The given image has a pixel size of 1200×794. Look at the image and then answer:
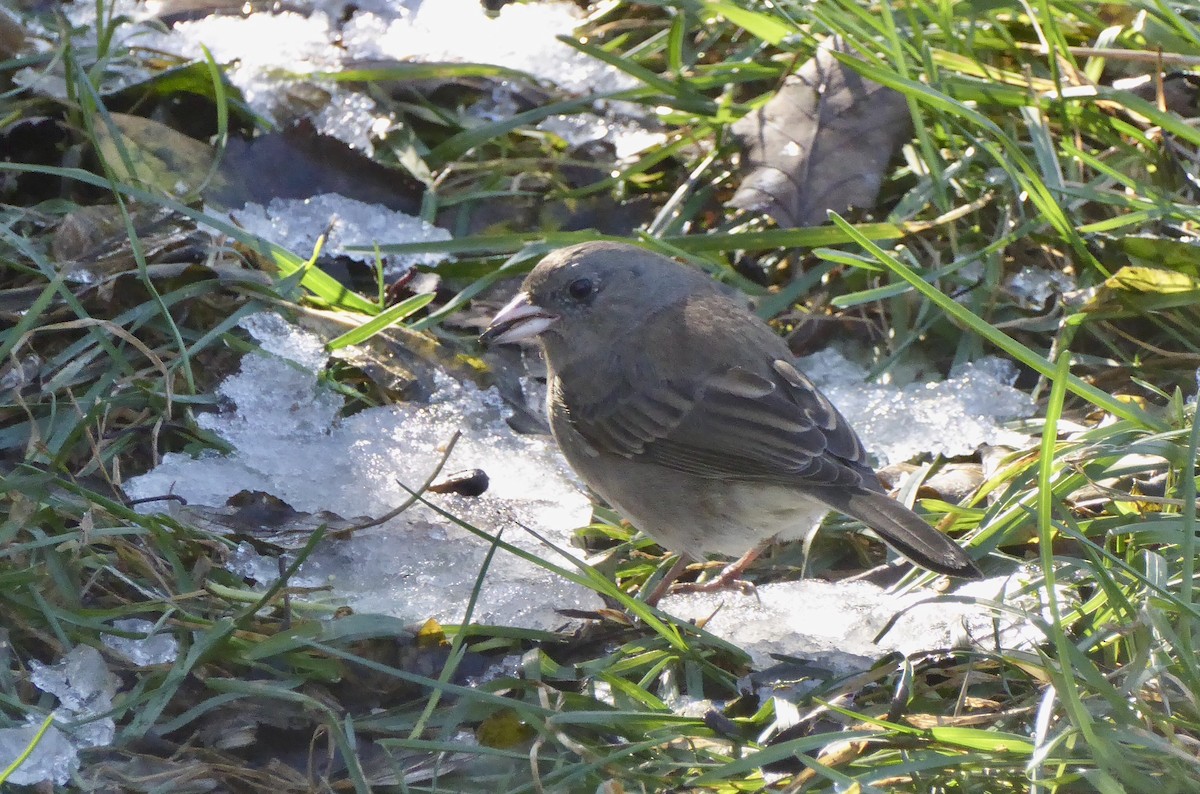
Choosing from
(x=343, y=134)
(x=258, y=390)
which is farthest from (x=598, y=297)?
(x=343, y=134)

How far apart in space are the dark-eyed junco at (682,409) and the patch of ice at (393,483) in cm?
19

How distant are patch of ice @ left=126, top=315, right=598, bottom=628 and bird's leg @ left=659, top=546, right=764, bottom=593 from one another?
349mm

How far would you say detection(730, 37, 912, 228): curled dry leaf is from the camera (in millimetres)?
4047

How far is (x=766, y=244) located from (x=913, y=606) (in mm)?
1558

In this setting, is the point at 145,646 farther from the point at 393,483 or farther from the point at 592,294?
the point at 592,294

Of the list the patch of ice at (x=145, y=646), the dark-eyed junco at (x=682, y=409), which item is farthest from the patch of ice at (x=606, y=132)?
the patch of ice at (x=145, y=646)

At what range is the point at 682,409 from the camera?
339cm

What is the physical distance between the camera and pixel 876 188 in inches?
161

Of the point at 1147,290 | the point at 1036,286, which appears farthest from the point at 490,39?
the point at 1147,290

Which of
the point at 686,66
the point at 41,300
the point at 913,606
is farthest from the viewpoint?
the point at 686,66

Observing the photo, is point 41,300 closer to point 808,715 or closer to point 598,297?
point 598,297

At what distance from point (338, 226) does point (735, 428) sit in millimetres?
1589

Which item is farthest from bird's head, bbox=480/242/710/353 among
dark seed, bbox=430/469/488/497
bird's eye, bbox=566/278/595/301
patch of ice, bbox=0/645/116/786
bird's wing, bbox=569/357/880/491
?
patch of ice, bbox=0/645/116/786

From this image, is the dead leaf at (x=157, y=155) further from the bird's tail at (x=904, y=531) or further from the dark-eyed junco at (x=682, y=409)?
the bird's tail at (x=904, y=531)
